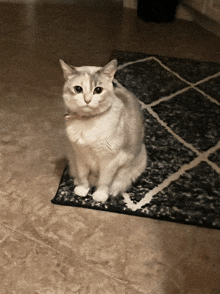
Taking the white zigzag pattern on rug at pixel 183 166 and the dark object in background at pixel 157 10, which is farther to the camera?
Answer: the dark object in background at pixel 157 10

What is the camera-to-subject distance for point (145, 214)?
1.42m

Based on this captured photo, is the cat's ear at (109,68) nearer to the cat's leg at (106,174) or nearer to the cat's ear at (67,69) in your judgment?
the cat's ear at (67,69)

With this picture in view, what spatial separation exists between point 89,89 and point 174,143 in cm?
83

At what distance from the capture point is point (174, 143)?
71.9 inches

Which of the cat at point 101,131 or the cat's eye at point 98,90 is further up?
the cat's eye at point 98,90

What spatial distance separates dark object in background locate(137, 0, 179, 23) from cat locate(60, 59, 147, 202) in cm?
209

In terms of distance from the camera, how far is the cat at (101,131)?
117 centimetres

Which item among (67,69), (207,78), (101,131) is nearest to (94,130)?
(101,131)

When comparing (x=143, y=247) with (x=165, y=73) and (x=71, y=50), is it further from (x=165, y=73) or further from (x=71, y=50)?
(x=71, y=50)

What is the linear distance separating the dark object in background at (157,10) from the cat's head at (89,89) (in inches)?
90.3

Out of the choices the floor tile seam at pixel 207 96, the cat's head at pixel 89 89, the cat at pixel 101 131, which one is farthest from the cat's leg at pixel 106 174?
the floor tile seam at pixel 207 96

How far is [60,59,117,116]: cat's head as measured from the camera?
1154mm

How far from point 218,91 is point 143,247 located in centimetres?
141

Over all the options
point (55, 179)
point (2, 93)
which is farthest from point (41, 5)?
point (55, 179)
